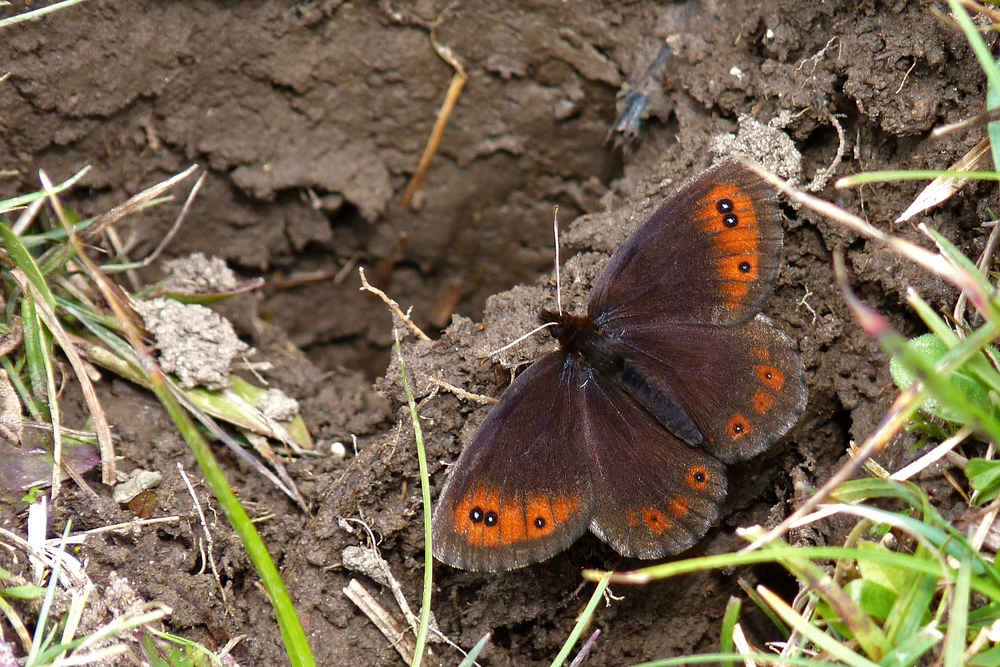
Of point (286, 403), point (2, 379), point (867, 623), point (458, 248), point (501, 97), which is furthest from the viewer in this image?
point (458, 248)

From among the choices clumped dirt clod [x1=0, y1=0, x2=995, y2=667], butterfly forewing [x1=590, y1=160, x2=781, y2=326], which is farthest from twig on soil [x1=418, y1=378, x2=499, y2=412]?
butterfly forewing [x1=590, y1=160, x2=781, y2=326]

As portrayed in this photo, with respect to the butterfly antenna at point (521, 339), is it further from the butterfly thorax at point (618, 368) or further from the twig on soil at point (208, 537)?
the twig on soil at point (208, 537)

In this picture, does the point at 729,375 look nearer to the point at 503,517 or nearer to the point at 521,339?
the point at 521,339

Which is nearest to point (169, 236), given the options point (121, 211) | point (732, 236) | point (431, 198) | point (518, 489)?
point (121, 211)

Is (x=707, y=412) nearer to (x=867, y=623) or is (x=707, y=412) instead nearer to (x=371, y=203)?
(x=867, y=623)

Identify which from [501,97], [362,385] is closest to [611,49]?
[501,97]
